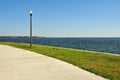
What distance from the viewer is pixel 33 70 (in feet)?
28.6

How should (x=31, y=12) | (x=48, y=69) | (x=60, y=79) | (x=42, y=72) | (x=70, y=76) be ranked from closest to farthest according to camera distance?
(x=60, y=79)
(x=70, y=76)
(x=42, y=72)
(x=48, y=69)
(x=31, y=12)

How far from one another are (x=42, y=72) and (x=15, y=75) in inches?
43.0

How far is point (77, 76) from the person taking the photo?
302 inches

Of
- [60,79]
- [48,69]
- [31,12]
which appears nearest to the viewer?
[60,79]

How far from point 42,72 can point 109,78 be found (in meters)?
2.58

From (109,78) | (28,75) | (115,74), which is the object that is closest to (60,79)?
(28,75)

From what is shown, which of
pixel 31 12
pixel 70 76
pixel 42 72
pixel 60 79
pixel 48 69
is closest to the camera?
pixel 60 79

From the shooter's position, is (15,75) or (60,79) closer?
(60,79)

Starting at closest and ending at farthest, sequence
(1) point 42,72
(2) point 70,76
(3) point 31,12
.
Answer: (2) point 70,76 → (1) point 42,72 → (3) point 31,12

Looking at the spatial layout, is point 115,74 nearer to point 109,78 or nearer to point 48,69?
point 109,78

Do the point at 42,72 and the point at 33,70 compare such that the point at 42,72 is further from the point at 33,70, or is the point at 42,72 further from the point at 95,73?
the point at 95,73

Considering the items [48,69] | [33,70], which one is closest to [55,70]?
[48,69]

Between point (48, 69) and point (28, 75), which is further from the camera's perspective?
point (48, 69)

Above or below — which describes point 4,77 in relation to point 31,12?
below
